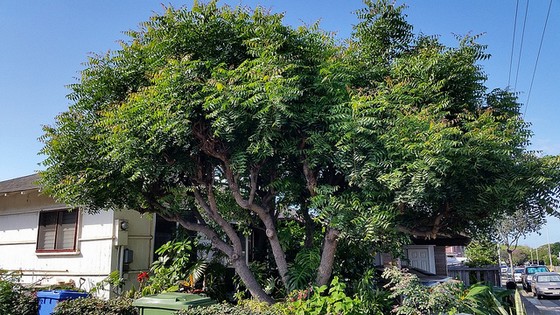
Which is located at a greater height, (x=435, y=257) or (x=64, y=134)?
(x=64, y=134)

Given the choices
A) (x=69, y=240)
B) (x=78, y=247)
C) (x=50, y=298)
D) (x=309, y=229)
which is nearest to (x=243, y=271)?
(x=309, y=229)

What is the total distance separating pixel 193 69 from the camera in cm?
727

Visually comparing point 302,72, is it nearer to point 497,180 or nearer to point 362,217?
point 362,217

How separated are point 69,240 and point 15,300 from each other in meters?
2.47

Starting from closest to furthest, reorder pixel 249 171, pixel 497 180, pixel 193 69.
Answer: pixel 497 180
pixel 193 69
pixel 249 171

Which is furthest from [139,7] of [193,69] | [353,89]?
[353,89]

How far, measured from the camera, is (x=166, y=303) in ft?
24.5

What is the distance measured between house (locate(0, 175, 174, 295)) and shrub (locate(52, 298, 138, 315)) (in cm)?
198

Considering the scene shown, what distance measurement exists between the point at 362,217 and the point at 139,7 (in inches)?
271

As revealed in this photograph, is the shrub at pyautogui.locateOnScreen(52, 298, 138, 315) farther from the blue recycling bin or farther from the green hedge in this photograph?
the green hedge

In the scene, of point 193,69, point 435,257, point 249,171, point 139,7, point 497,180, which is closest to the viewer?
point 497,180

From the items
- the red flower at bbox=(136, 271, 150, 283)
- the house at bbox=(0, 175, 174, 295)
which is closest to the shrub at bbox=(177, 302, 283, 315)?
the red flower at bbox=(136, 271, 150, 283)

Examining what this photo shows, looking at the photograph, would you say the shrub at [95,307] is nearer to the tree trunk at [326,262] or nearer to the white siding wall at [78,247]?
the white siding wall at [78,247]

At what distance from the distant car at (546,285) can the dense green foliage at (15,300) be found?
23.8 metres
